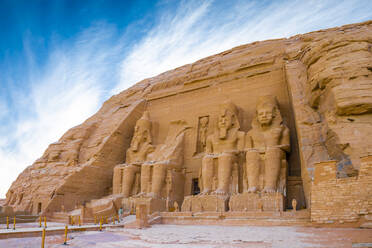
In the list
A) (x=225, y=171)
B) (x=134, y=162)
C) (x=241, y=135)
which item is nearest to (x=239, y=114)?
(x=241, y=135)

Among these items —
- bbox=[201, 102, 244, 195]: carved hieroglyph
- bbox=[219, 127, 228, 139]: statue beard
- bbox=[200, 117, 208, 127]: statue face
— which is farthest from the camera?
bbox=[200, 117, 208, 127]: statue face

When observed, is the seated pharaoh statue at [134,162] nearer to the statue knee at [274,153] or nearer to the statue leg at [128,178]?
the statue leg at [128,178]

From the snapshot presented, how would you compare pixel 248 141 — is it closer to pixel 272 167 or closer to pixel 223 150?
pixel 223 150

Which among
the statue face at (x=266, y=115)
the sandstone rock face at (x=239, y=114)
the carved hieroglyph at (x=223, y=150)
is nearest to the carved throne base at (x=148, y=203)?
the sandstone rock face at (x=239, y=114)

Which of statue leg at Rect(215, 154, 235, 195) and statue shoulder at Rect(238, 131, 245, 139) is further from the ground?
statue shoulder at Rect(238, 131, 245, 139)

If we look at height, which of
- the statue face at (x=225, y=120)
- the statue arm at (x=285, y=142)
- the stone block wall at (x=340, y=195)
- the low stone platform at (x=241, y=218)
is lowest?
the low stone platform at (x=241, y=218)

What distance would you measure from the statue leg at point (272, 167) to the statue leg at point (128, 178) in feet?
17.9

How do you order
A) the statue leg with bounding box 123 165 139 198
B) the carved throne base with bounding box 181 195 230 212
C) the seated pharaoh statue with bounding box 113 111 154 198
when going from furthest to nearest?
the seated pharaoh statue with bounding box 113 111 154 198 → the statue leg with bounding box 123 165 139 198 → the carved throne base with bounding box 181 195 230 212

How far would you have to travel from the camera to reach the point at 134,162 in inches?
521

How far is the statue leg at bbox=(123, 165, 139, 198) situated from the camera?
41.1 feet

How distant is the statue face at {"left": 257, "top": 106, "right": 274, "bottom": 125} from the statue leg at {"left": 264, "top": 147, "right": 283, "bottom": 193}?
3.80ft

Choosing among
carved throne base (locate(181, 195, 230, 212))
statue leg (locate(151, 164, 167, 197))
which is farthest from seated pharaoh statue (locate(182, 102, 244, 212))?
statue leg (locate(151, 164, 167, 197))

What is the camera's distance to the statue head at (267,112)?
11.0 m

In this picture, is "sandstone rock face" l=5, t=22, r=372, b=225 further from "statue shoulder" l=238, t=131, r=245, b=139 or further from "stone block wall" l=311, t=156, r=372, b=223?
"statue shoulder" l=238, t=131, r=245, b=139
